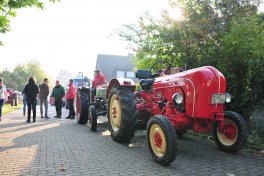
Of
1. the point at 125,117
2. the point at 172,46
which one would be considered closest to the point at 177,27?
the point at 172,46

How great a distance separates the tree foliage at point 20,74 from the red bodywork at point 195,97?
56.8 meters

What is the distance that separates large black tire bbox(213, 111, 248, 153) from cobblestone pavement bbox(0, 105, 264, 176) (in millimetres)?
146

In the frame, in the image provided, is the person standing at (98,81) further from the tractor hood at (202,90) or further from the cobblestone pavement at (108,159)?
the tractor hood at (202,90)

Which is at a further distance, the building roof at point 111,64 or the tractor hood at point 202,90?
the building roof at point 111,64

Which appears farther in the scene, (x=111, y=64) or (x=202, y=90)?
(x=111, y=64)

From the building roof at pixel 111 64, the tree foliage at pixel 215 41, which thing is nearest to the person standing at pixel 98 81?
the tree foliage at pixel 215 41

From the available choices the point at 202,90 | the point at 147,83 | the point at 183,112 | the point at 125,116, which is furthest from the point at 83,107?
the point at 202,90

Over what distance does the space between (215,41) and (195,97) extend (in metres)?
4.03

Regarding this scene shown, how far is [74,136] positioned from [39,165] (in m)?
2.88

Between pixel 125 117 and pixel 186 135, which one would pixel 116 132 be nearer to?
pixel 125 117

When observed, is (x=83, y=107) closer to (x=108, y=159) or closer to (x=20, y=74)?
(x=108, y=159)

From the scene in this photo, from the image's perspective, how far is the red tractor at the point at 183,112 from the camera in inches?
197

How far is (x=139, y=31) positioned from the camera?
35.0 feet

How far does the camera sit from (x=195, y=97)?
519 centimetres
